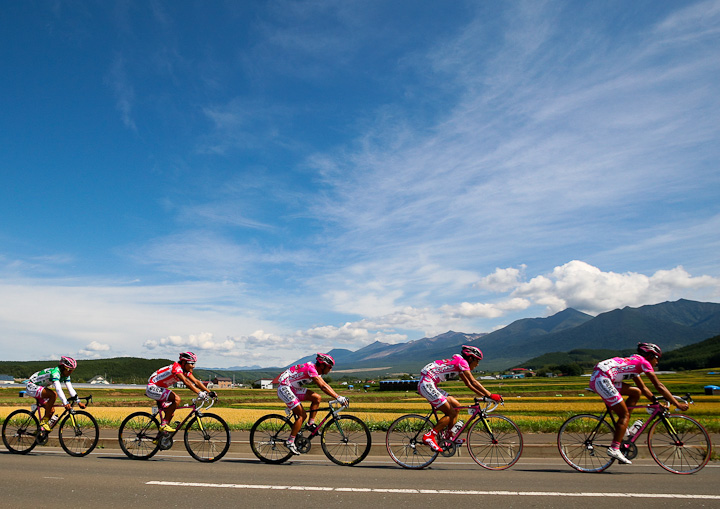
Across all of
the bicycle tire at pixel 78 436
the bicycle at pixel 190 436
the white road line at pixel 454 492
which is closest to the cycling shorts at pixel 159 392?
the bicycle at pixel 190 436

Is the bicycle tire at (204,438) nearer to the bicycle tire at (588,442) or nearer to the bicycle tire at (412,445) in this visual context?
the bicycle tire at (412,445)

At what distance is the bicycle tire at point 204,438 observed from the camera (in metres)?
10.4

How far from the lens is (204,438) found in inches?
412

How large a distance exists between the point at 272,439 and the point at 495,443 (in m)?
4.36

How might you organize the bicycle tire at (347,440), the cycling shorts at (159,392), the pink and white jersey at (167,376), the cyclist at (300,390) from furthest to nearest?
the cycling shorts at (159,392)
the pink and white jersey at (167,376)
the cyclist at (300,390)
the bicycle tire at (347,440)

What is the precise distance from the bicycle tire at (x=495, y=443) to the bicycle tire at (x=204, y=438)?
16.3 ft

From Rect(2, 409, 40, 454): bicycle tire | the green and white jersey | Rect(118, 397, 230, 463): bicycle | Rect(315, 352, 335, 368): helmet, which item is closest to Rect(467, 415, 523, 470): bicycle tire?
Rect(315, 352, 335, 368): helmet

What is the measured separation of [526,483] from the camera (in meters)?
8.16

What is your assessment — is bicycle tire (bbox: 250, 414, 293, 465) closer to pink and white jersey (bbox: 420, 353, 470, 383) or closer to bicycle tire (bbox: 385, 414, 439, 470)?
bicycle tire (bbox: 385, 414, 439, 470)

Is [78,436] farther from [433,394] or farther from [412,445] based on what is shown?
[433,394]

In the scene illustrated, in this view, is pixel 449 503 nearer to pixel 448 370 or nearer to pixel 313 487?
pixel 313 487

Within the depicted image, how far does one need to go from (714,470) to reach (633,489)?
3.27 m

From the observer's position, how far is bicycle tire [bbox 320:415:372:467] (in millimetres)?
9883

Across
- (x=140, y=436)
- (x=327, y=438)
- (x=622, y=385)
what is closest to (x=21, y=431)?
(x=140, y=436)
